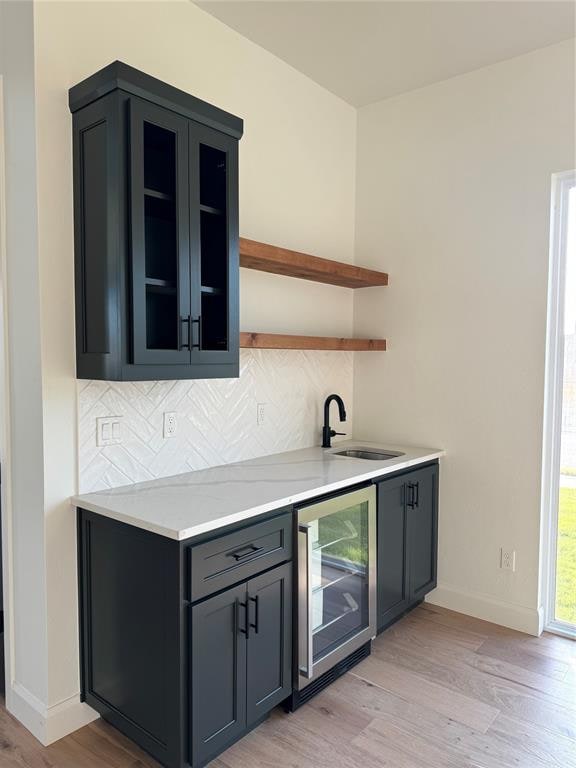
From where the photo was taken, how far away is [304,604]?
210 cm

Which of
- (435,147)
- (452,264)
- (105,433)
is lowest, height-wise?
(105,433)

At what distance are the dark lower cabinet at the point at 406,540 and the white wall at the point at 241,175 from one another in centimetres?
104

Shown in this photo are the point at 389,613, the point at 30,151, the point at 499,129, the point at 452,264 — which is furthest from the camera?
the point at 452,264

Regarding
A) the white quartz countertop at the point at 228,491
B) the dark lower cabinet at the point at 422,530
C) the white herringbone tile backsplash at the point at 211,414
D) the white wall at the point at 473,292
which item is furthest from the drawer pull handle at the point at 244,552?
the white wall at the point at 473,292

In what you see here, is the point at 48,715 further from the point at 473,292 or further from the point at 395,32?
the point at 395,32

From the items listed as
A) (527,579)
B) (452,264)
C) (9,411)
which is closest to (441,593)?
(527,579)

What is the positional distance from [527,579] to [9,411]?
260 centimetres

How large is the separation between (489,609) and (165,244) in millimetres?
2489

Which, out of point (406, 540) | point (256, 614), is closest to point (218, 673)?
point (256, 614)

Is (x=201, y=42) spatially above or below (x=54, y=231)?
above

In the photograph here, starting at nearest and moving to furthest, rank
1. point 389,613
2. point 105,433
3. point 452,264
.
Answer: point 105,433 → point 389,613 → point 452,264

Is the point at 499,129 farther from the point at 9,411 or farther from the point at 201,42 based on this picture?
the point at 9,411

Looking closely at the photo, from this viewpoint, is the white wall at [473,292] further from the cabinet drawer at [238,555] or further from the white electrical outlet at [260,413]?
the cabinet drawer at [238,555]

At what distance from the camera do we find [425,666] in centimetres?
251
